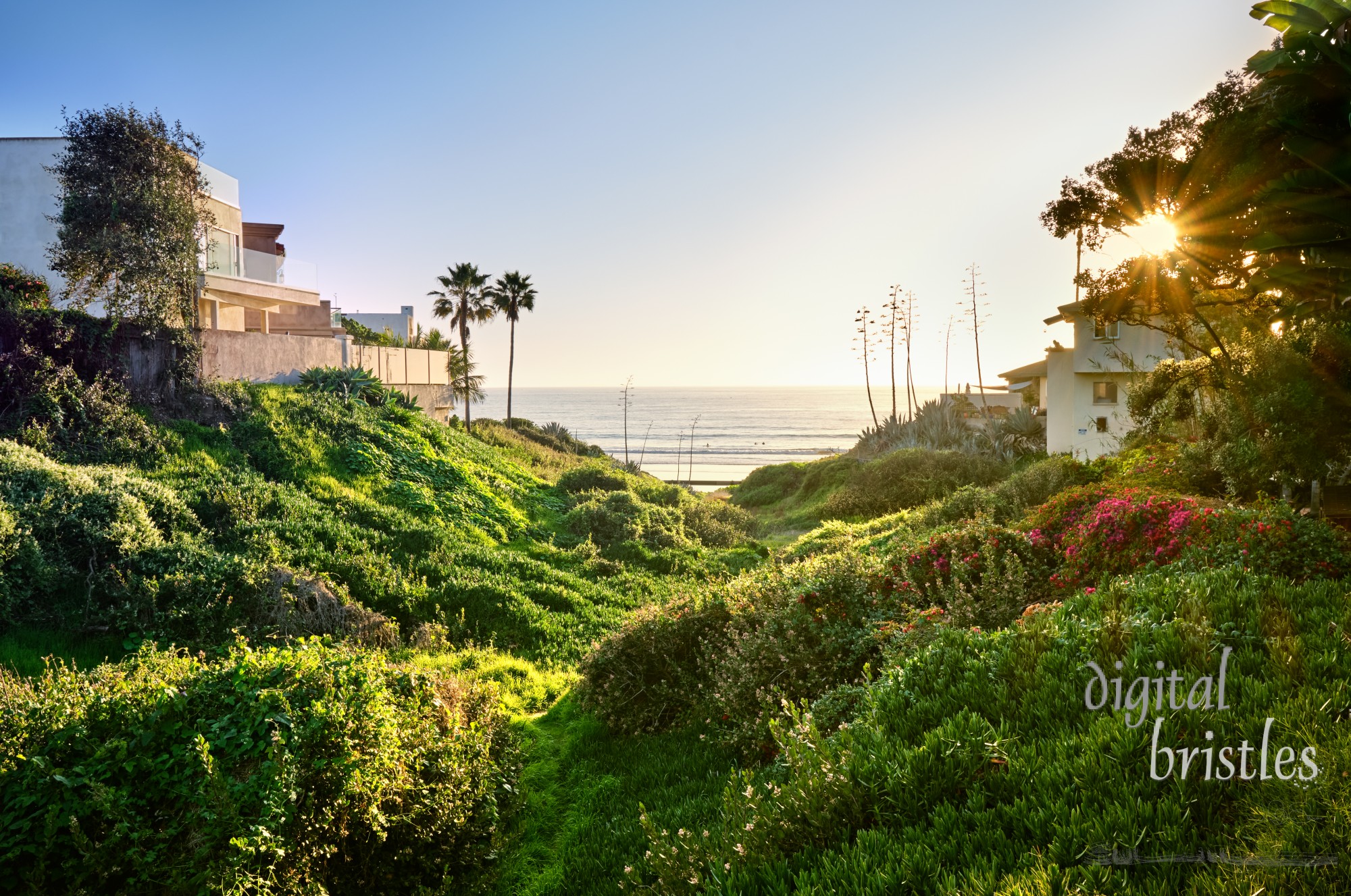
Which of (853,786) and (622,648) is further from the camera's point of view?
(622,648)

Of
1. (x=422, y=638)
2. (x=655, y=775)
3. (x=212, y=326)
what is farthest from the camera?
(x=212, y=326)

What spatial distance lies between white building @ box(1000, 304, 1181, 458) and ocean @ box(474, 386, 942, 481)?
2194 cm

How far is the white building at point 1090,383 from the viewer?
25.7m

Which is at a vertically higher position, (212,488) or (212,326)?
(212,326)

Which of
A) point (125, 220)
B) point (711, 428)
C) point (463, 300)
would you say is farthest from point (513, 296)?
point (711, 428)

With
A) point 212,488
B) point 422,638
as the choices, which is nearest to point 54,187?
point 212,488

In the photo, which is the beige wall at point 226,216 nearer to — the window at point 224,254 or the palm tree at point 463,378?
the window at point 224,254

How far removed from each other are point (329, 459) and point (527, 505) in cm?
539

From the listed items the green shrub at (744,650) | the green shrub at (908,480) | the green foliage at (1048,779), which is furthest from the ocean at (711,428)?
the green foliage at (1048,779)

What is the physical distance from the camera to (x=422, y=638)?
10789 millimetres

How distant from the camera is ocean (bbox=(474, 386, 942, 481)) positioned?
73625 mm

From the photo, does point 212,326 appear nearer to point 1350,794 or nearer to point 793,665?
point 793,665

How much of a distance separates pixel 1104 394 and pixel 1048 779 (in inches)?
1076

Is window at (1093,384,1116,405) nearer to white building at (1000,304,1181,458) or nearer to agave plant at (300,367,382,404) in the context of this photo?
white building at (1000,304,1181,458)
